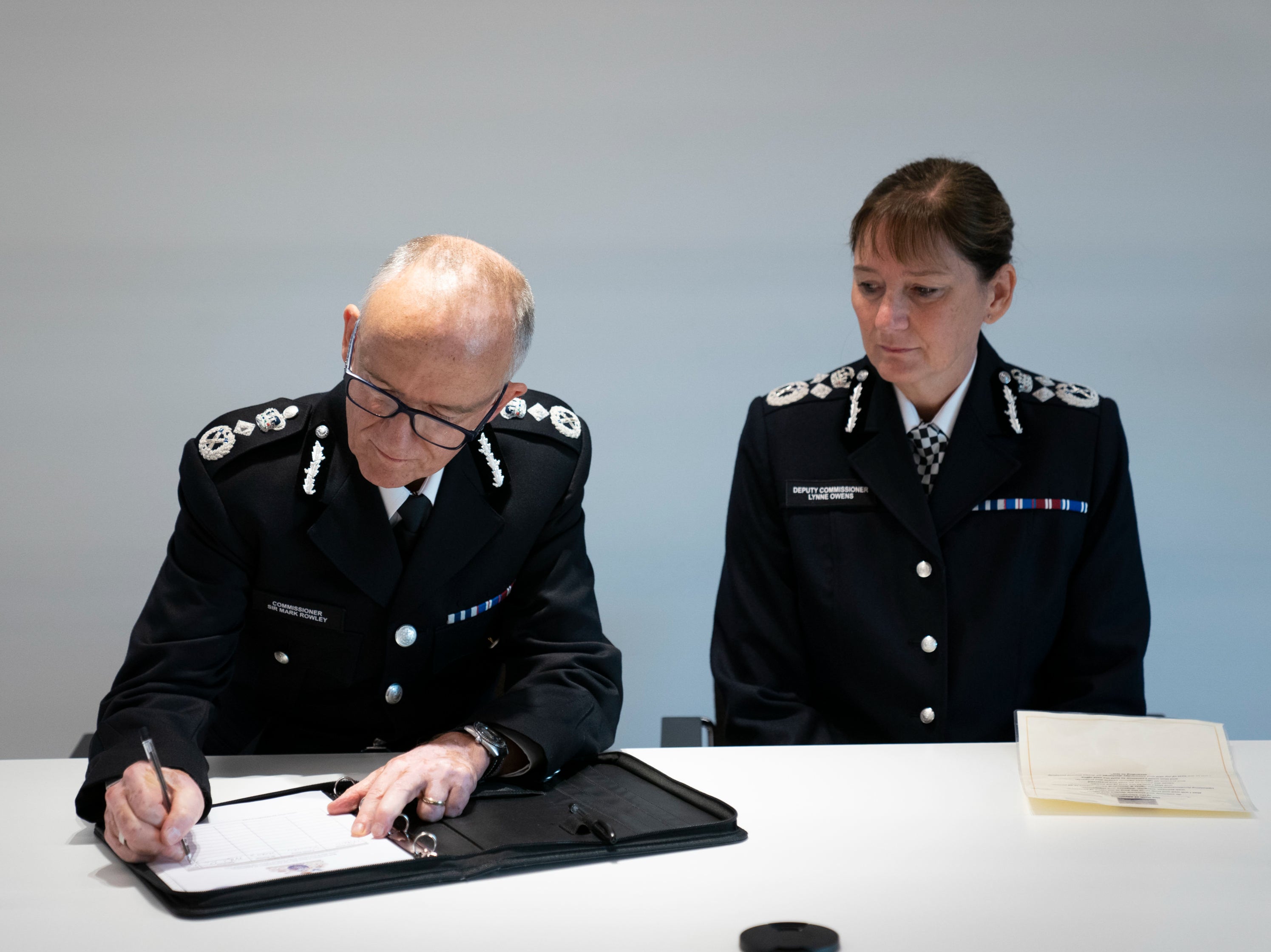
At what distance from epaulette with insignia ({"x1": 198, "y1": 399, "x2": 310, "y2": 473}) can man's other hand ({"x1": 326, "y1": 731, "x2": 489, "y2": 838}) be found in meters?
0.54

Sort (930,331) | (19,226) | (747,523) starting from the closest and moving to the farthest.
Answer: (930,331) < (747,523) < (19,226)

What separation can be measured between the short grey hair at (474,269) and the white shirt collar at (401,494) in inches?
8.2

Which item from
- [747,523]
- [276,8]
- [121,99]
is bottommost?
[747,523]

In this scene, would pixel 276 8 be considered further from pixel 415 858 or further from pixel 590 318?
pixel 415 858

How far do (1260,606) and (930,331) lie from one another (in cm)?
197

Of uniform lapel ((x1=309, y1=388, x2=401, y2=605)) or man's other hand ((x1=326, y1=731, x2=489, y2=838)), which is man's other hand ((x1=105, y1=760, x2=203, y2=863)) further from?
uniform lapel ((x1=309, y1=388, x2=401, y2=605))

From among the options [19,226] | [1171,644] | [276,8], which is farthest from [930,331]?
[19,226]

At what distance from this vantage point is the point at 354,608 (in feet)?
6.21

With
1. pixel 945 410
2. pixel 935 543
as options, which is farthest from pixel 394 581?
pixel 945 410

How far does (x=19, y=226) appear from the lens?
3.30 m

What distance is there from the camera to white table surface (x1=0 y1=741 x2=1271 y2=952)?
51.5 inches

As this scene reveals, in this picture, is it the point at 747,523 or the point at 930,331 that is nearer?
the point at 930,331

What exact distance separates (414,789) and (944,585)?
3.72 feet

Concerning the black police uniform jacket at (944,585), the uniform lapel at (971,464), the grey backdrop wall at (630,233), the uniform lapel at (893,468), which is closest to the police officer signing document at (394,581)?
the black police uniform jacket at (944,585)
